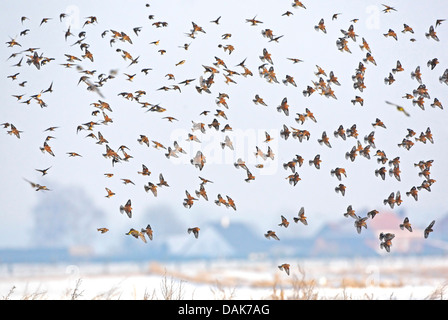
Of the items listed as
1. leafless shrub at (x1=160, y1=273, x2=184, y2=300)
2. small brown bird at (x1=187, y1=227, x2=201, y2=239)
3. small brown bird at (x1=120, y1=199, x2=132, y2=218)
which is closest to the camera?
leafless shrub at (x1=160, y1=273, x2=184, y2=300)

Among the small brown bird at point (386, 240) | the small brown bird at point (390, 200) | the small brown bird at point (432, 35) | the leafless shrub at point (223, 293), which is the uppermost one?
the small brown bird at point (432, 35)

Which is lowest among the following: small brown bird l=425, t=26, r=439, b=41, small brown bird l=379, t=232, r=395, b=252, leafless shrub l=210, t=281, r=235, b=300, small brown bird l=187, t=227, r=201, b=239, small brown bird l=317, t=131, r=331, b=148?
leafless shrub l=210, t=281, r=235, b=300

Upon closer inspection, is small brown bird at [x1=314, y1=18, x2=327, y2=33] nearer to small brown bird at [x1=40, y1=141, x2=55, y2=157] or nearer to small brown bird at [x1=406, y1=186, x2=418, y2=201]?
small brown bird at [x1=406, y1=186, x2=418, y2=201]

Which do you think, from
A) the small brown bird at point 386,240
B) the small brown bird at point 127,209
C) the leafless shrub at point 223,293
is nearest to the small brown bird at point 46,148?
the small brown bird at point 127,209

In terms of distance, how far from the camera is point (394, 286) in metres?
17.4

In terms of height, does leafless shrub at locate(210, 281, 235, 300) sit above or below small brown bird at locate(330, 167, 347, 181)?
below

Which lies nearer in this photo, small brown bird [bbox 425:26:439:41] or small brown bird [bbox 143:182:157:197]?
small brown bird [bbox 143:182:157:197]

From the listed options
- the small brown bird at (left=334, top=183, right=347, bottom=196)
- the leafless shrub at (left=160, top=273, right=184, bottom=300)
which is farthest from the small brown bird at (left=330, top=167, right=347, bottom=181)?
the leafless shrub at (left=160, top=273, right=184, bottom=300)

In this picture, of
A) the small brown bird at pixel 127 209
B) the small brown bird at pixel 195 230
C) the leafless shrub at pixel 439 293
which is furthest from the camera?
the small brown bird at pixel 127 209

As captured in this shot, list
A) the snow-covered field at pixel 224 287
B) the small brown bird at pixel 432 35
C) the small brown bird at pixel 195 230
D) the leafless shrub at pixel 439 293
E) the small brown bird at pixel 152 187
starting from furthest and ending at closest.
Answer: the small brown bird at pixel 432 35
the small brown bird at pixel 152 187
the small brown bird at pixel 195 230
the snow-covered field at pixel 224 287
the leafless shrub at pixel 439 293

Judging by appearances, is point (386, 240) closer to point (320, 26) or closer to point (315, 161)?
point (315, 161)

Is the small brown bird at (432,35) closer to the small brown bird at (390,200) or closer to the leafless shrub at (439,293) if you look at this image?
the small brown bird at (390,200)
